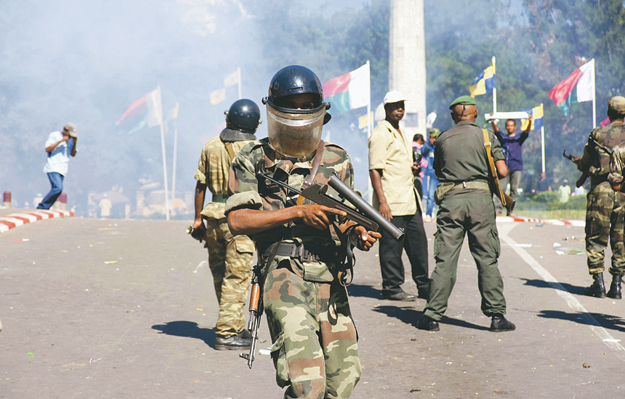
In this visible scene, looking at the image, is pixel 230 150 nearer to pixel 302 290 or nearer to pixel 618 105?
pixel 302 290

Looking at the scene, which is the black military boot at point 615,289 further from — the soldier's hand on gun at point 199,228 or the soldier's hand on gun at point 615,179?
the soldier's hand on gun at point 199,228

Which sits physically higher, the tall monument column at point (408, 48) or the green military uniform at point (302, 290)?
the tall monument column at point (408, 48)

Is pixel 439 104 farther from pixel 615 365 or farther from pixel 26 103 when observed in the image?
pixel 615 365

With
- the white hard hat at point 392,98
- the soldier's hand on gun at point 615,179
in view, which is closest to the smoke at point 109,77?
the white hard hat at point 392,98

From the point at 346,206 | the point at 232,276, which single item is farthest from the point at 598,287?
the point at 346,206

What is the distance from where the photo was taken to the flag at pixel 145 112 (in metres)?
29.9

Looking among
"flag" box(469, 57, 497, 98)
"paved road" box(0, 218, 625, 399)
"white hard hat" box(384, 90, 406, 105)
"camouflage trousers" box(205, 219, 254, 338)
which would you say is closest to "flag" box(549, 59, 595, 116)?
"flag" box(469, 57, 497, 98)

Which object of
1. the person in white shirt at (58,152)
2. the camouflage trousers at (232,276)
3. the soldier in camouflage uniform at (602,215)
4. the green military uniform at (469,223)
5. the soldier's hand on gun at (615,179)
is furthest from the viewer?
the person in white shirt at (58,152)

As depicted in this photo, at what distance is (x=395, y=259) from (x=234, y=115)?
2.88 m

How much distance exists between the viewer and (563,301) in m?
8.54

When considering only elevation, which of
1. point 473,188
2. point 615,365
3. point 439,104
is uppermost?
point 439,104

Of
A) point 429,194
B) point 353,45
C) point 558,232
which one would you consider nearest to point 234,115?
point 558,232

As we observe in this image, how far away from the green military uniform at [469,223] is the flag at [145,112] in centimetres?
2381

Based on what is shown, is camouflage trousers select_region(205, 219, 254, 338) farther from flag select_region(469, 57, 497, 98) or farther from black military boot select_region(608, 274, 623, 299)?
flag select_region(469, 57, 497, 98)
